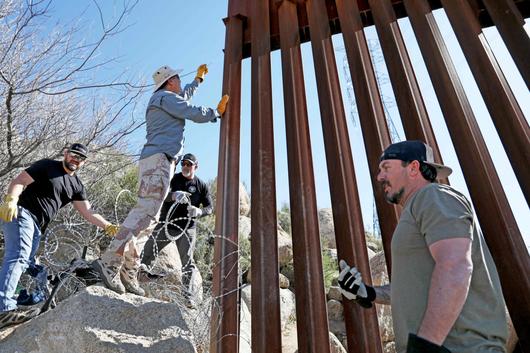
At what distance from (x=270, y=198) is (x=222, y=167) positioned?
690 millimetres

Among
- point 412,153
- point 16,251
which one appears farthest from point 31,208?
point 412,153

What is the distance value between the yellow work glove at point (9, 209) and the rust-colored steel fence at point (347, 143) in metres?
2.03

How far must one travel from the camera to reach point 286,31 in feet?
16.1

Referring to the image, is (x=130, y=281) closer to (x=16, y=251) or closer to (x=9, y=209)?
(x=16, y=251)

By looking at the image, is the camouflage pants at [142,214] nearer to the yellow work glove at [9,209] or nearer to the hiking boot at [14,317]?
the hiking boot at [14,317]

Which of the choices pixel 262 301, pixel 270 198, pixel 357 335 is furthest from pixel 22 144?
pixel 357 335

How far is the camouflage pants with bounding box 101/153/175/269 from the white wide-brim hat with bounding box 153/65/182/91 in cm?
106

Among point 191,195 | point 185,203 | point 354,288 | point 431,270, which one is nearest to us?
point 431,270

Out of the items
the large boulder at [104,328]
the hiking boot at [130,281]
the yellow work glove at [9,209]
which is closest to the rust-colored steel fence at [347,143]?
the large boulder at [104,328]

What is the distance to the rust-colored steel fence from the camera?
316cm

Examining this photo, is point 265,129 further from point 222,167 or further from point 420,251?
point 420,251

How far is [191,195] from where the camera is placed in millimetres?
5996

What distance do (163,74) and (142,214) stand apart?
→ 5.88 feet

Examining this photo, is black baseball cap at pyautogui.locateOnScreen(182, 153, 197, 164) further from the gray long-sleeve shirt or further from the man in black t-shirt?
the gray long-sleeve shirt
